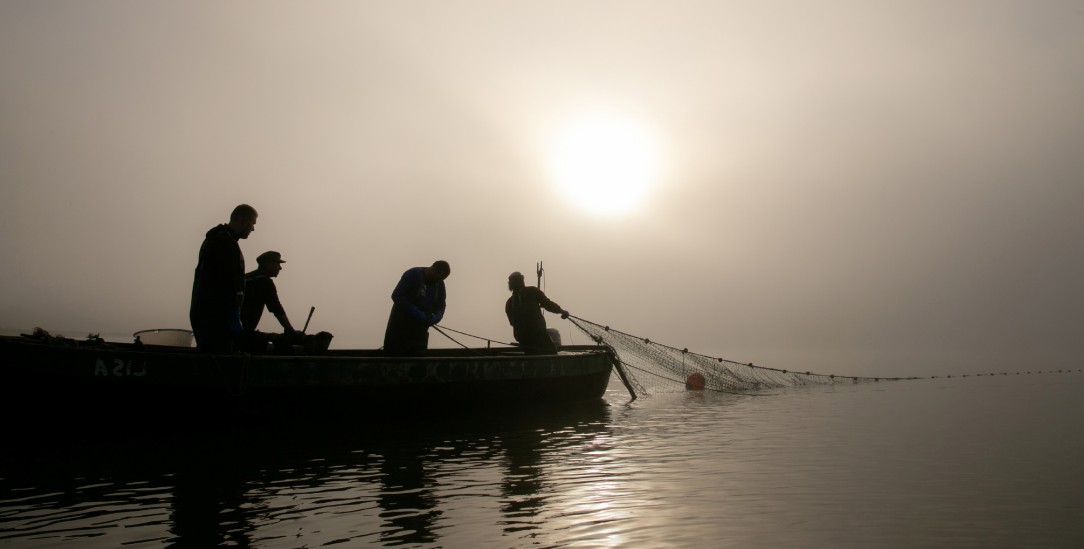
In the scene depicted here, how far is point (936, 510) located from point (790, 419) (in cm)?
841

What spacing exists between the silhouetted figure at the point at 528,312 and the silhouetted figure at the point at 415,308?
3.69 m

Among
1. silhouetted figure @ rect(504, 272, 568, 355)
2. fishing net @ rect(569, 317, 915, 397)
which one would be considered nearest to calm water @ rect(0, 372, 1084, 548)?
silhouetted figure @ rect(504, 272, 568, 355)

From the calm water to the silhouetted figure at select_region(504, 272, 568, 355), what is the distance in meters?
3.97

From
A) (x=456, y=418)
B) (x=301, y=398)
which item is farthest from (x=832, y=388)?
(x=301, y=398)

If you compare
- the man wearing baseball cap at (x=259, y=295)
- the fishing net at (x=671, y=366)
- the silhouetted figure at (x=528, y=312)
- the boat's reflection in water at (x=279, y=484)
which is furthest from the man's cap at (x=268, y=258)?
the fishing net at (x=671, y=366)

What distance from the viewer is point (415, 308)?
12.5m

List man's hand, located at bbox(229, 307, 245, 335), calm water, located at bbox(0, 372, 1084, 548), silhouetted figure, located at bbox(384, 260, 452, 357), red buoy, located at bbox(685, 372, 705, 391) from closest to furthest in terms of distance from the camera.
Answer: calm water, located at bbox(0, 372, 1084, 548), man's hand, located at bbox(229, 307, 245, 335), silhouetted figure, located at bbox(384, 260, 452, 357), red buoy, located at bbox(685, 372, 705, 391)

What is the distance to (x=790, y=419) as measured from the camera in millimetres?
14156

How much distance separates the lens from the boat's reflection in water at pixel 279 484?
5.31m

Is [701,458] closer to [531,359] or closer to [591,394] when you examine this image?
[531,359]

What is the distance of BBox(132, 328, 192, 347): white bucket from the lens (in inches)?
471

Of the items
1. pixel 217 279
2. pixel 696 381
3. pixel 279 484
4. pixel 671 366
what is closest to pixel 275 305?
pixel 217 279

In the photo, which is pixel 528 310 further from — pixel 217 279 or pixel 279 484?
pixel 279 484

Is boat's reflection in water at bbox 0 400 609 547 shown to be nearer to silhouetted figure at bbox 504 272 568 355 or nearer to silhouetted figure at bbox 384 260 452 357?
silhouetted figure at bbox 384 260 452 357
